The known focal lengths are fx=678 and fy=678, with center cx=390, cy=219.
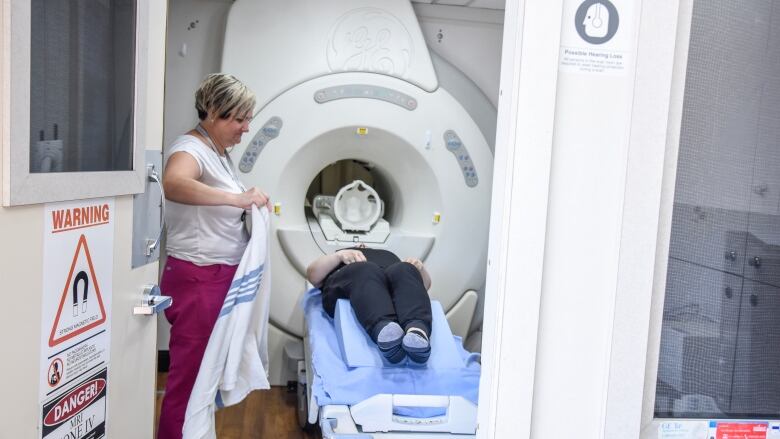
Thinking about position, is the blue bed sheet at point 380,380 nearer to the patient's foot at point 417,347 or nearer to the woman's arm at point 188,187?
the patient's foot at point 417,347

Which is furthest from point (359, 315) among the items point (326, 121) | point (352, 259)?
point (326, 121)

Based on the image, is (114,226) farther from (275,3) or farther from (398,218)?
(398,218)

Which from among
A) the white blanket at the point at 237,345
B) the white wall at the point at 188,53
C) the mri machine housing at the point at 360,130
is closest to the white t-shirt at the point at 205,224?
the white blanket at the point at 237,345

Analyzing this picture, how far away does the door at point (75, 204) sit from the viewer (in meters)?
1.02

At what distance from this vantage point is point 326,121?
3244 mm

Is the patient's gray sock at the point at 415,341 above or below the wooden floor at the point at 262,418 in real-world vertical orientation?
above

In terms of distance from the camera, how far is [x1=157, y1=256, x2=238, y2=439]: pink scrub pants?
2.36m

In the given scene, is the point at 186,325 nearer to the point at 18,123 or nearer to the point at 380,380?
the point at 380,380

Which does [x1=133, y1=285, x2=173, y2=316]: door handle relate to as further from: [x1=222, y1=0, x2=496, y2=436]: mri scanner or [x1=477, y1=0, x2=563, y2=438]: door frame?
[x1=222, y1=0, x2=496, y2=436]: mri scanner

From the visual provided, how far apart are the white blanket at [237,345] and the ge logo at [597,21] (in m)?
1.70

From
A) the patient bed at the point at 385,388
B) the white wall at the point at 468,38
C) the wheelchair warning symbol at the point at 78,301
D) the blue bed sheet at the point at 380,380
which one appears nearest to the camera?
the wheelchair warning symbol at the point at 78,301

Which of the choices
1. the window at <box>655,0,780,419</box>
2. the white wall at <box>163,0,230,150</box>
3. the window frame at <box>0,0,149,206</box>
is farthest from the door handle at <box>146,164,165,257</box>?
the white wall at <box>163,0,230,150</box>

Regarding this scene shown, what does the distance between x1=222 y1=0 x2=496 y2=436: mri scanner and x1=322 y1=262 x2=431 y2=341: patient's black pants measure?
538 mm

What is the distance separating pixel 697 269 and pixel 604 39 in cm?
34
